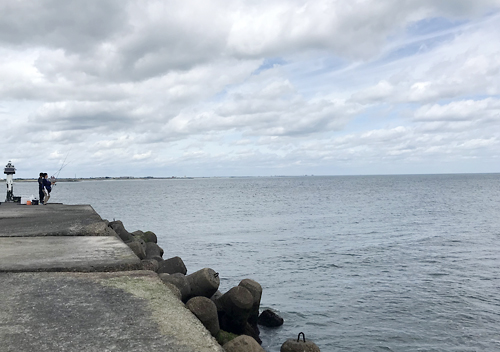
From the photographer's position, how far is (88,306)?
12.7 feet

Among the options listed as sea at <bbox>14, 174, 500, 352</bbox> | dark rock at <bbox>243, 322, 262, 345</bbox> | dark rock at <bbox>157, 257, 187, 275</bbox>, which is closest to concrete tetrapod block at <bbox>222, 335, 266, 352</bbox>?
dark rock at <bbox>243, 322, 262, 345</bbox>

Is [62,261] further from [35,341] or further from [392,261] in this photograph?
[392,261]

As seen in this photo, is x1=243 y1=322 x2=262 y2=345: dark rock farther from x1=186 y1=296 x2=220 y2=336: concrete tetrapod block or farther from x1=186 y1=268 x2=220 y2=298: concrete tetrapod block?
x1=186 y1=296 x2=220 y2=336: concrete tetrapod block

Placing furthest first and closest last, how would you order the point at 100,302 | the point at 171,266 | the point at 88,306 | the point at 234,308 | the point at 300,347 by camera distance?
the point at 171,266
the point at 234,308
the point at 300,347
the point at 100,302
the point at 88,306

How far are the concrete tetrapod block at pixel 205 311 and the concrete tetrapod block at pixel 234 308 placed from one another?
146 cm

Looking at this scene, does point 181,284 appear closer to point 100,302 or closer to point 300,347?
point 300,347

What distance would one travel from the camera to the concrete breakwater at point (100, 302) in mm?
3195

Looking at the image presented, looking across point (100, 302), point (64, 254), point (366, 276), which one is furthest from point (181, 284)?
point (366, 276)

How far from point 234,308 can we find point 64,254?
117 inches

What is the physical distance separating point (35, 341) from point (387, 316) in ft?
27.7

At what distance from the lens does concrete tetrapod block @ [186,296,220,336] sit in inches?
216

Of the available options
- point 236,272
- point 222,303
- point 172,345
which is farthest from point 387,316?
point 172,345

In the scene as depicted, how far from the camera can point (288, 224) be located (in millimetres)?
27875

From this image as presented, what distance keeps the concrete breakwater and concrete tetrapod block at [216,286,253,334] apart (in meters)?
0.02
